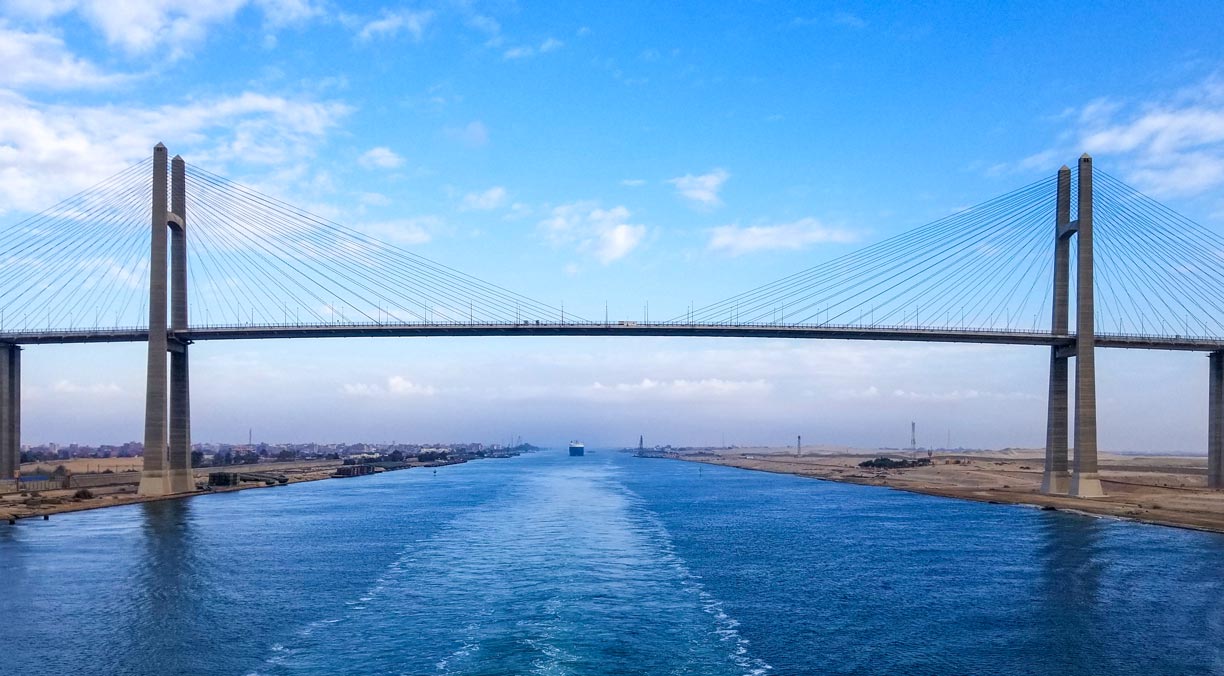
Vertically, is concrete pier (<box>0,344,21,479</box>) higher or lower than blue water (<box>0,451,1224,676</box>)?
higher

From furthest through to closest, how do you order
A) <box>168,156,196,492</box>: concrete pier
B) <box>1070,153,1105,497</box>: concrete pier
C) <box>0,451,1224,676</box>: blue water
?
<box>168,156,196,492</box>: concrete pier, <box>1070,153,1105,497</box>: concrete pier, <box>0,451,1224,676</box>: blue water

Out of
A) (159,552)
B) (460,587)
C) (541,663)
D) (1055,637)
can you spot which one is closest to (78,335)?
(159,552)

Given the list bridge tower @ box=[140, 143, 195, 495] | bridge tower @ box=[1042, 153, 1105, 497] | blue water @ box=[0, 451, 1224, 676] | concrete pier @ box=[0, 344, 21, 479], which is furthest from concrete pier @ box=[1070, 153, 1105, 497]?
concrete pier @ box=[0, 344, 21, 479]

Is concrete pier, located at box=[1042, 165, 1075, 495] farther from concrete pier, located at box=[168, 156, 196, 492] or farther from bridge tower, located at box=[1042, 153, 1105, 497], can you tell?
concrete pier, located at box=[168, 156, 196, 492]

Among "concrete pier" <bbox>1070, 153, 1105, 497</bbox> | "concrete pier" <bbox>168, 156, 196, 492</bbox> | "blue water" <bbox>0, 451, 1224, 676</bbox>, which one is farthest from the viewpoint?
"concrete pier" <bbox>168, 156, 196, 492</bbox>

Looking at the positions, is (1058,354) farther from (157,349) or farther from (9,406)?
(9,406)

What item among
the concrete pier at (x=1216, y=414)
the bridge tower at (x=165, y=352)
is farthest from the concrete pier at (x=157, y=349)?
the concrete pier at (x=1216, y=414)
